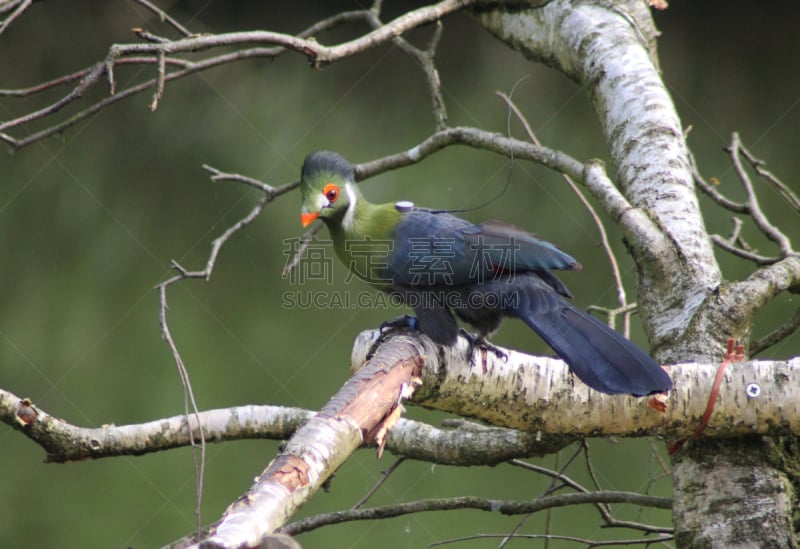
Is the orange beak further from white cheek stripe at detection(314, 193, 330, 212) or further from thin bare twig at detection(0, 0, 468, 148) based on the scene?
thin bare twig at detection(0, 0, 468, 148)

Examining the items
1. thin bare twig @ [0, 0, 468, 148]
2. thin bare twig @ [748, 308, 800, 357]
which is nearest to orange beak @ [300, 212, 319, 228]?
thin bare twig @ [0, 0, 468, 148]

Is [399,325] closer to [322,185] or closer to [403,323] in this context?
[403,323]

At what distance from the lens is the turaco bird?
154cm

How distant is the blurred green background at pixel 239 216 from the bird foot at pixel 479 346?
63.0 inches

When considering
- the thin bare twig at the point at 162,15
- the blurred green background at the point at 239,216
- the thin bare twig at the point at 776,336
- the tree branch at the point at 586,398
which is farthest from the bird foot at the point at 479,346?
the blurred green background at the point at 239,216

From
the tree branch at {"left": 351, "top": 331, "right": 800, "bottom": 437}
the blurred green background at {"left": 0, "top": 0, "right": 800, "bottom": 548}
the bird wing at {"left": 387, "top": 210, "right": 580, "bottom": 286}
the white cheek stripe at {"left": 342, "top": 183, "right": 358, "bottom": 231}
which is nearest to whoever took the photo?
the tree branch at {"left": 351, "top": 331, "right": 800, "bottom": 437}

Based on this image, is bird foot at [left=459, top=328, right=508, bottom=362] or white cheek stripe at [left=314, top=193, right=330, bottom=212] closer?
bird foot at [left=459, top=328, right=508, bottom=362]

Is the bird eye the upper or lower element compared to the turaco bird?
upper

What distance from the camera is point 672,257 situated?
5.73 ft

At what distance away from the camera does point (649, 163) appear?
1.98 metres

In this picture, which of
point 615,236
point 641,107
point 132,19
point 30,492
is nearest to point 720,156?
point 615,236

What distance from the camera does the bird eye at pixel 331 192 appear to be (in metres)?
1.86

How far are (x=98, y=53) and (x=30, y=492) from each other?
177 centimetres

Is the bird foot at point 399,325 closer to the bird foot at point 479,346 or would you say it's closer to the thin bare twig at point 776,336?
the bird foot at point 479,346
